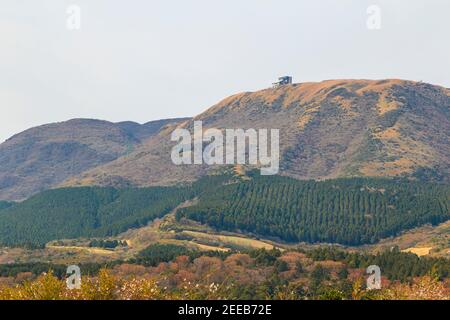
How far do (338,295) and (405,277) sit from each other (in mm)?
86223

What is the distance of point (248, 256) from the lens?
17812 centimetres
